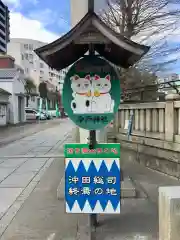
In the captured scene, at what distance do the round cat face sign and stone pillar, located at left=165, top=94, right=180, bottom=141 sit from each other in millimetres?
3535

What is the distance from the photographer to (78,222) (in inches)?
192

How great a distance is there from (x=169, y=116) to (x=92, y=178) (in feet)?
12.7

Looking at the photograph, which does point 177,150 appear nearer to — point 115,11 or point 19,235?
point 19,235

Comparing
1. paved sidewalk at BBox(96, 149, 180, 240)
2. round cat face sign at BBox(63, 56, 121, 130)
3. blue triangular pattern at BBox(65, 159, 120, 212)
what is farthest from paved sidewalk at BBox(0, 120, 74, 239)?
round cat face sign at BBox(63, 56, 121, 130)

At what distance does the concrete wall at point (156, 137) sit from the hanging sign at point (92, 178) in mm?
3363

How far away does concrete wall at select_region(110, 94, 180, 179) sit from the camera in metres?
7.32

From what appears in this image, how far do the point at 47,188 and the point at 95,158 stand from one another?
303 cm

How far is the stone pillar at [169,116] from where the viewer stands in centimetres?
734

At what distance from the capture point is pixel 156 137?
811cm

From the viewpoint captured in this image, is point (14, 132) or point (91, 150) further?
point (14, 132)

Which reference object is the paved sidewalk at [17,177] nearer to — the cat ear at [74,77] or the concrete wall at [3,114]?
the cat ear at [74,77]

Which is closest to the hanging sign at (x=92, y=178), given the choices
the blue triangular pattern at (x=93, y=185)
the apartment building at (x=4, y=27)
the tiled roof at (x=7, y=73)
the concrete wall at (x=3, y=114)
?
the blue triangular pattern at (x=93, y=185)

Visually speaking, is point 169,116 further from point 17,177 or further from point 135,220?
point 17,177

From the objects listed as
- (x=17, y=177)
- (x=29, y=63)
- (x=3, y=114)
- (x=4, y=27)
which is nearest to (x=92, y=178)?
(x=17, y=177)
